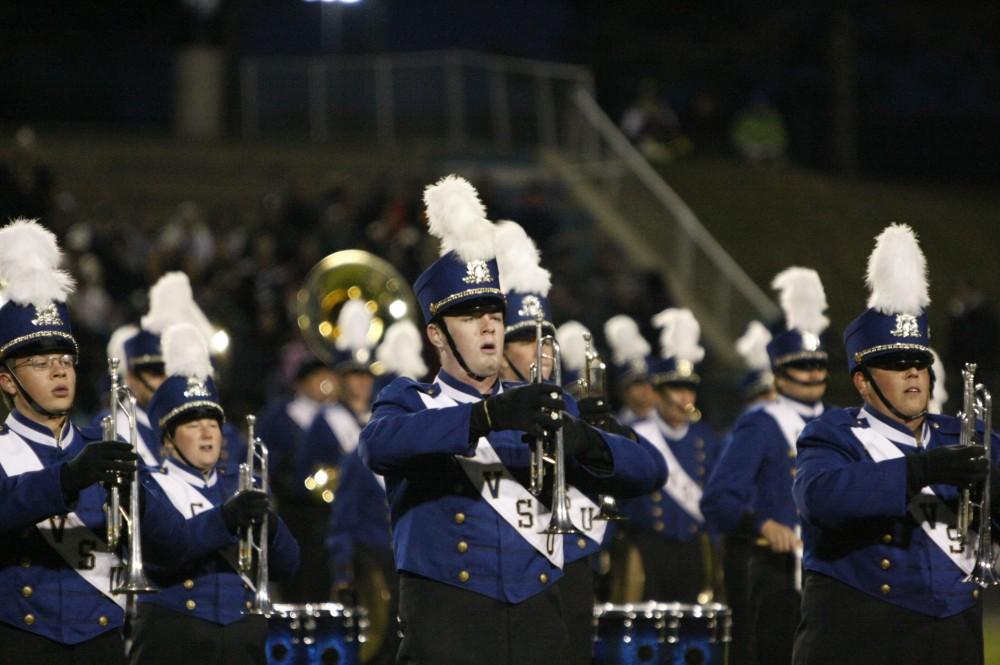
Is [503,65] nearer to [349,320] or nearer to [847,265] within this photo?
[847,265]

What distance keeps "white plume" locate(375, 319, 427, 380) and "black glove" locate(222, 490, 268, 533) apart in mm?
5117

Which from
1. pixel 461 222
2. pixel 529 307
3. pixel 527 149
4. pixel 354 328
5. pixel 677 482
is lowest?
pixel 677 482

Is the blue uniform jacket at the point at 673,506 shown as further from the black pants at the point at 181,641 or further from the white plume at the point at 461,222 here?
the white plume at the point at 461,222

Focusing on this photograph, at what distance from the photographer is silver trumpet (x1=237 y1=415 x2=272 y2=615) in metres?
6.42

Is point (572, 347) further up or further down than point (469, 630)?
Answer: further up

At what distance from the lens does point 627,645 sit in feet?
23.9

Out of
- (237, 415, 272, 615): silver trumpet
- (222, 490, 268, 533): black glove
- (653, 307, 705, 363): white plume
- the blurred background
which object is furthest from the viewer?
the blurred background

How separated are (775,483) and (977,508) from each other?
2.71 metres

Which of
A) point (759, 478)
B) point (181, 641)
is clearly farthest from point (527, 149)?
point (181, 641)

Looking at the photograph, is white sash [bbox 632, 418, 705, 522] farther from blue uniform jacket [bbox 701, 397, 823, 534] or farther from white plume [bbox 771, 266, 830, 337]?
blue uniform jacket [bbox 701, 397, 823, 534]

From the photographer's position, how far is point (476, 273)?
214 inches

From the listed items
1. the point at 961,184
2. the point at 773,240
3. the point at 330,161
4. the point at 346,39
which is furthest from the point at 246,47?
the point at 961,184

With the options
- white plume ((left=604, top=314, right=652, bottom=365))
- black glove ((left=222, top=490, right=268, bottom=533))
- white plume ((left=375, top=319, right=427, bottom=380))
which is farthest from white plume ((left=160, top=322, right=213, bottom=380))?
white plume ((left=604, top=314, right=652, bottom=365))

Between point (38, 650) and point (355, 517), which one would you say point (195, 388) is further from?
point (355, 517)
